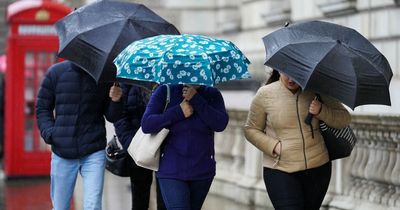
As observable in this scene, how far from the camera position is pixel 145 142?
6.40 metres

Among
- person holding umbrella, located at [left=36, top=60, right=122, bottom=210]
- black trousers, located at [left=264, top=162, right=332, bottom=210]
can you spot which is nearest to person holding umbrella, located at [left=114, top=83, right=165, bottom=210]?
person holding umbrella, located at [left=36, top=60, right=122, bottom=210]

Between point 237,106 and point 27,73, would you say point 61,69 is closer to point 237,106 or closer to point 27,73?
point 27,73

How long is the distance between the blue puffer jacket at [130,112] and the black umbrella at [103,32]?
1.59 ft

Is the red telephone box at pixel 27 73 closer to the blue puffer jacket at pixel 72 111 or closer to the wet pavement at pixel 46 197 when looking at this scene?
the wet pavement at pixel 46 197

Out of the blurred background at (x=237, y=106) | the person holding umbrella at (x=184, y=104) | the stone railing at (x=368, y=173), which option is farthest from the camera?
the blurred background at (x=237, y=106)

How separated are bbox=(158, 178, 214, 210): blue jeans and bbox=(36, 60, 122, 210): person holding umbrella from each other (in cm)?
102

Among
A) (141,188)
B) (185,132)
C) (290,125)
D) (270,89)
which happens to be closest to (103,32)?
(185,132)

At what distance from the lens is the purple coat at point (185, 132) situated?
20.5ft

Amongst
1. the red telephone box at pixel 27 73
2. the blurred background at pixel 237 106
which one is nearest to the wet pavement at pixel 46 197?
the blurred background at pixel 237 106

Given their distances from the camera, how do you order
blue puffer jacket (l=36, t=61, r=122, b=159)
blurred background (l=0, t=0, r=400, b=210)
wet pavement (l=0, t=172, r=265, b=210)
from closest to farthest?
blue puffer jacket (l=36, t=61, r=122, b=159) → blurred background (l=0, t=0, r=400, b=210) → wet pavement (l=0, t=172, r=265, b=210)

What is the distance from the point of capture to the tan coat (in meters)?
6.19

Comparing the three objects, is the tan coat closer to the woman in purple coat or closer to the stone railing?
the woman in purple coat

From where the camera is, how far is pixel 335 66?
5.95 metres

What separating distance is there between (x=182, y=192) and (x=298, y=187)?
74 centimetres
